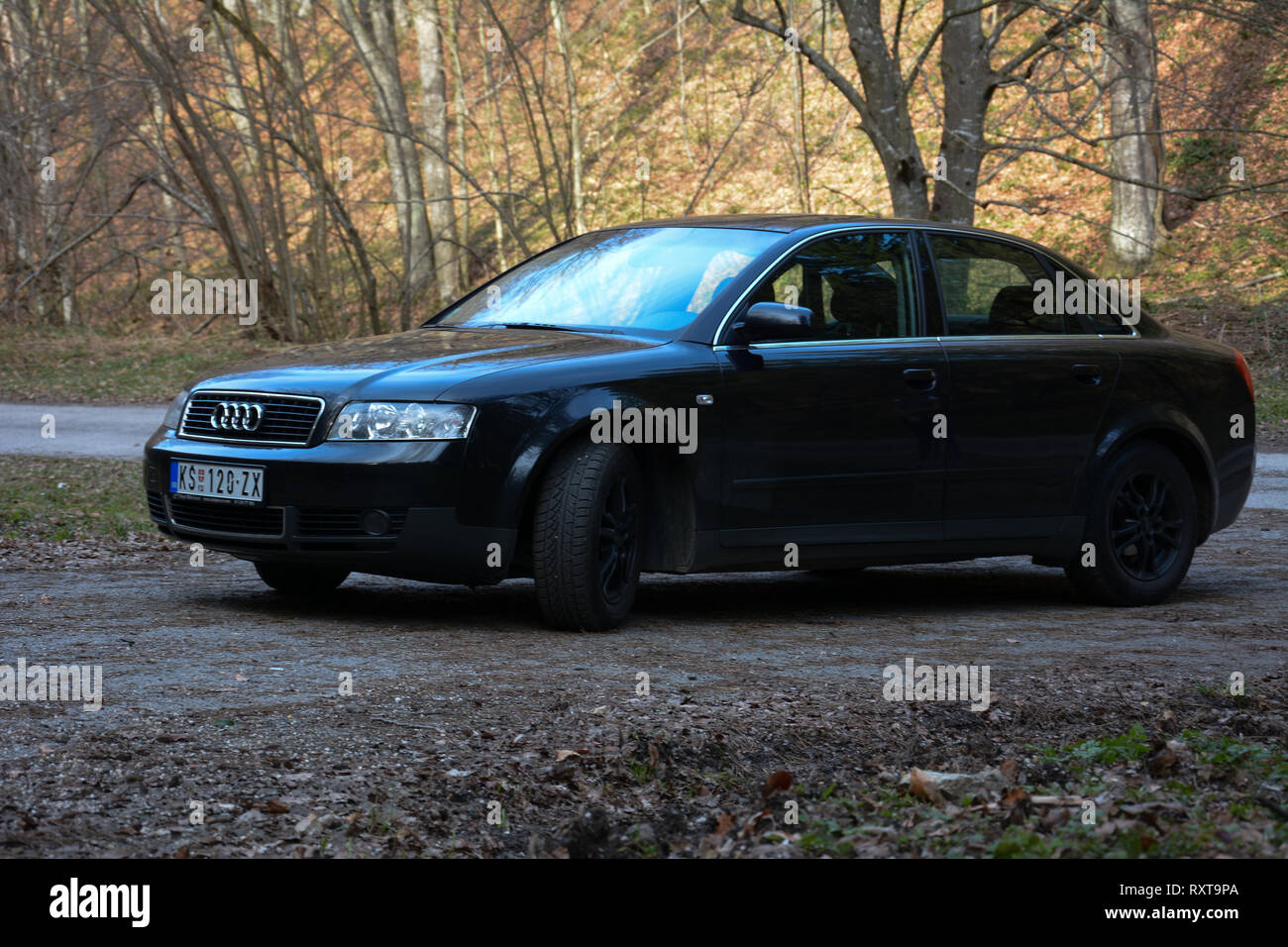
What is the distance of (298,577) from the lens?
707 centimetres

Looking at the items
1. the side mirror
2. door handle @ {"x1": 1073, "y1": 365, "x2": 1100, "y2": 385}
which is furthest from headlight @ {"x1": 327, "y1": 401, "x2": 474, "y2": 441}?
door handle @ {"x1": 1073, "y1": 365, "x2": 1100, "y2": 385}

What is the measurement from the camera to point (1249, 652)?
614 centimetres

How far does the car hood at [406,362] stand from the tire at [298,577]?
3.12ft

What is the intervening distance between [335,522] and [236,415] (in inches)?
26.7

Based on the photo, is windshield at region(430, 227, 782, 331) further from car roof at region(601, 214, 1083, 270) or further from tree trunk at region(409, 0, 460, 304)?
tree trunk at region(409, 0, 460, 304)

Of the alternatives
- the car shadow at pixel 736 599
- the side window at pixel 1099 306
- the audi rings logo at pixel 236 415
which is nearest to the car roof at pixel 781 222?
the side window at pixel 1099 306

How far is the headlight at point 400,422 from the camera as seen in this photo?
229 inches

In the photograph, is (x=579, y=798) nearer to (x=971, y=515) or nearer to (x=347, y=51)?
(x=971, y=515)

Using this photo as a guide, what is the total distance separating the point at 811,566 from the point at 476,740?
2677mm

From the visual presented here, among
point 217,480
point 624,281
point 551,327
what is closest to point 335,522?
point 217,480

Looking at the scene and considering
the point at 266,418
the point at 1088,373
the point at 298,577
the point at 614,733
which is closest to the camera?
the point at 614,733

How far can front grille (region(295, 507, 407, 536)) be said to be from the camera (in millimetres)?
5836

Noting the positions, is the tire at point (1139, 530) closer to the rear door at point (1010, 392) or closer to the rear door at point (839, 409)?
the rear door at point (1010, 392)

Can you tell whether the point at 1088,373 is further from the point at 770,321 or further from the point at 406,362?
the point at 406,362
